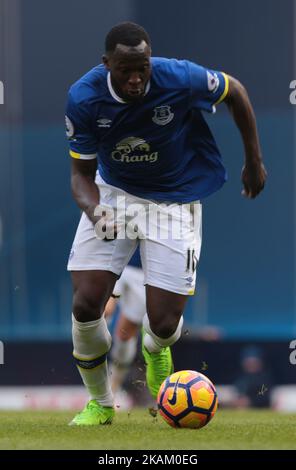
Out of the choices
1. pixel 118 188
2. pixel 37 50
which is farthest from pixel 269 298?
pixel 118 188

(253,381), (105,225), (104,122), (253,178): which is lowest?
(253,381)

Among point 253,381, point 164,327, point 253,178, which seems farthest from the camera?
point 253,381

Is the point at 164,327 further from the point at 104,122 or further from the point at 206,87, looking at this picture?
the point at 206,87

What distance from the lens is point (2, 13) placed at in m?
16.6

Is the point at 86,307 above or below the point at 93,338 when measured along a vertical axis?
above

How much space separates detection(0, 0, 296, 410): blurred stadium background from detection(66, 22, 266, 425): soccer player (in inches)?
311

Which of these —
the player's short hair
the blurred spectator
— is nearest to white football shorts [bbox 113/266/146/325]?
the blurred spectator

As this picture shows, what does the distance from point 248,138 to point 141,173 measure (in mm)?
687

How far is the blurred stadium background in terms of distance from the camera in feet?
52.1

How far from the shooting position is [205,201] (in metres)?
16.4

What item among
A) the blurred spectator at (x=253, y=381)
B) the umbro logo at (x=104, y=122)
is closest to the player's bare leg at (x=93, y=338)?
the umbro logo at (x=104, y=122)

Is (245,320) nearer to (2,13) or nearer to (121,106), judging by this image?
(2,13)

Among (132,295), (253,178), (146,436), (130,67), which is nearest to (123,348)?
(132,295)

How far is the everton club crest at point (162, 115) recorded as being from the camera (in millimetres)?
6934
